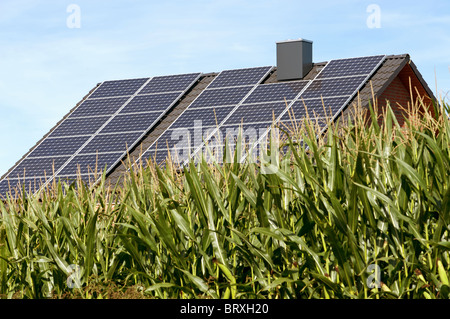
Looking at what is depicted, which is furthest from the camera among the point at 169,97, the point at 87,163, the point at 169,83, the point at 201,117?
the point at 169,83

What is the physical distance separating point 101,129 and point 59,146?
1.32m

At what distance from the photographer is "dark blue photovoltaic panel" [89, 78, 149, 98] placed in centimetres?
2127

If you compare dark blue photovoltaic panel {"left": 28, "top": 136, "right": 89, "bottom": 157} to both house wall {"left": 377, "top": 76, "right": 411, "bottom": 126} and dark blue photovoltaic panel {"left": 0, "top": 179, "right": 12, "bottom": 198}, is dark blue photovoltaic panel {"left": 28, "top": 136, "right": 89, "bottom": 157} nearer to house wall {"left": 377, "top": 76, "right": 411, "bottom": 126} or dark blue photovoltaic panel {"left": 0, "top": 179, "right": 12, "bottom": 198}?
dark blue photovoltaic panel {"left": 0, "top": 179, "right": 12, "bottom": 198}

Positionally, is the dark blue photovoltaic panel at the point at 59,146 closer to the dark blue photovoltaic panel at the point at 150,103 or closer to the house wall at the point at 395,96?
the dark blue photovoltaic panel at the point at 150,103

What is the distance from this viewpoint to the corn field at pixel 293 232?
580cm

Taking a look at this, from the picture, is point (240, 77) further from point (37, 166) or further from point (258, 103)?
point (37, 166)

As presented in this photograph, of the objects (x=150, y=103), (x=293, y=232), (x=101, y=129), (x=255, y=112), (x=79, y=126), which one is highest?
(x=150, y=103)

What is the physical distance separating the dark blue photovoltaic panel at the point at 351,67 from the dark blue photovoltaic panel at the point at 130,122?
4960mm

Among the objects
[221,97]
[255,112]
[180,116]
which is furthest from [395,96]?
[180,116]

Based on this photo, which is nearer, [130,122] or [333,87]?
[333,87]

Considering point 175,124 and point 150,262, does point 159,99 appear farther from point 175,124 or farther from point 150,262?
point 150,262

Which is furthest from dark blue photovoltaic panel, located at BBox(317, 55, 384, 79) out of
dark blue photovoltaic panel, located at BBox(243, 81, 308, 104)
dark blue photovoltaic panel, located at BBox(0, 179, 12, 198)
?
dark blue photovoltaic panel, located at BBox(0, 179, 12, 198)

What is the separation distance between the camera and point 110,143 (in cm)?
1798

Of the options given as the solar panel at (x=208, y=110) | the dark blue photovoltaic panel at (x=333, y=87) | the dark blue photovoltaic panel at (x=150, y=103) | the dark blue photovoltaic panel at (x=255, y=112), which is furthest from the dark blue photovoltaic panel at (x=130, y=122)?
the dark blue photovoltaic panel at (x=333, y=87)
